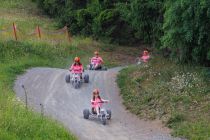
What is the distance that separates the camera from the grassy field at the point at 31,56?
1513cm

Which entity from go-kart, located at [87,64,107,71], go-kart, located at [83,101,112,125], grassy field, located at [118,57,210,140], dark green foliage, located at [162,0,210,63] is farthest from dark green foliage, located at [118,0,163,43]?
go-kart, located at [83,101,112,125]

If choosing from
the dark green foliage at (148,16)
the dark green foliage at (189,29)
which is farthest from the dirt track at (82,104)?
the dark green foliage at (189,29)

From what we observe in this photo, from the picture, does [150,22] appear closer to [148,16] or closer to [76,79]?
[148,16]

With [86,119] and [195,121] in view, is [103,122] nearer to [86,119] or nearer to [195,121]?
[86,119]

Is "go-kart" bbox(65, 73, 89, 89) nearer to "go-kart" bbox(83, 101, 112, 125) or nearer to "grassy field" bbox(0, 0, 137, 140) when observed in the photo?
"grassy field" bbox(0, 0, 137, 140)

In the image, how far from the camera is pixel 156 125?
19906 mm

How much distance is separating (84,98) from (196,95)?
5.73 meters

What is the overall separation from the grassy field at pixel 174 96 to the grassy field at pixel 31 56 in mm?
4684

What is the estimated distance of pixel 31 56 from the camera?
34281 mm

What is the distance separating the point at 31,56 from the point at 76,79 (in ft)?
26.5

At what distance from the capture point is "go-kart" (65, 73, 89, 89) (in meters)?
26.9

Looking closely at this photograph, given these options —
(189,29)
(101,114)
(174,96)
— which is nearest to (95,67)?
(189,29)

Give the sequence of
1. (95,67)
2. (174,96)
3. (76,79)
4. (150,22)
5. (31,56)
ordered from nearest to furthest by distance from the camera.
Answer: (174,96)
(76,79)
(150,22)
(95,67)
(31,56)

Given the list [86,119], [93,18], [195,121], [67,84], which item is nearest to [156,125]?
[195,121]
